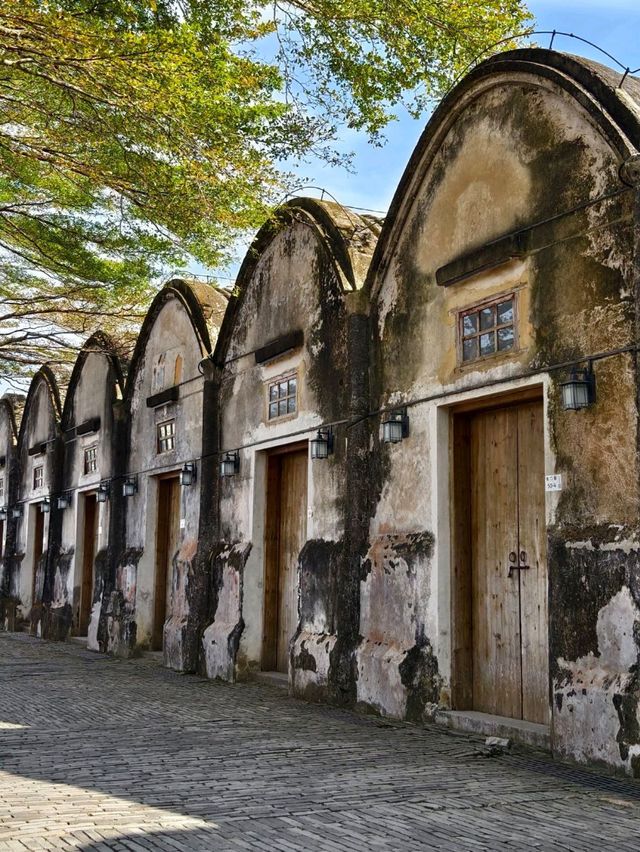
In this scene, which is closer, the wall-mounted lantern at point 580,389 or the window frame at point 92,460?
the wall-mounted lantern at point 580,389

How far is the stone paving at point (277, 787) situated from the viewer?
4.48 meters

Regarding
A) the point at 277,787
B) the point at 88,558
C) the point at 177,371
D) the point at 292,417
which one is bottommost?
the point at 277,787

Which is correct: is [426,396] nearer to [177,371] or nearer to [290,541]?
[290,541]

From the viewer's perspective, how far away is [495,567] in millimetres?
7918

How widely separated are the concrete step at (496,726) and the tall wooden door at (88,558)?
11155mm

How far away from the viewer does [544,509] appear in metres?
7.42

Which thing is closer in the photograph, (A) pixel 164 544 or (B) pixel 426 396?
(B) pixel 426 396

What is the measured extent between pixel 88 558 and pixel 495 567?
1187 cm

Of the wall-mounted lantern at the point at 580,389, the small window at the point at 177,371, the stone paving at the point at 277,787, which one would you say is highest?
the small window at the point at 177,371

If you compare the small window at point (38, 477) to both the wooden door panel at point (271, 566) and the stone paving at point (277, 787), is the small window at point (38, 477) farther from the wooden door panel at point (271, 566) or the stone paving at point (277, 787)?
the stone paving at point (277, 787)

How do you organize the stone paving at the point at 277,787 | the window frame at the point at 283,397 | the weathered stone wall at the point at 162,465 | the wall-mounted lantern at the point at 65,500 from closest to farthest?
the stone paving at the point at 277,787
the window frame at the point at 283,397
the weathered stone wall at the point at 162,465
the wall-mounted lantern at the point at 65,500

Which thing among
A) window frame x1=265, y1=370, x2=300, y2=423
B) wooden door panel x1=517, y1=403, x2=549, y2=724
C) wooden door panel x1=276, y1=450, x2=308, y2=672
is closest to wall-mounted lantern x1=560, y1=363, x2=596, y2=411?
wooden door panel x1=517, y1=403, x2=549, y2=724

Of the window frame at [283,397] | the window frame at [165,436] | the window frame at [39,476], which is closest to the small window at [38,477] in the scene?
the window frame at [39,476]

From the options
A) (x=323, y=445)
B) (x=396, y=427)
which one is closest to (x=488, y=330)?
(x=396, y=427)
